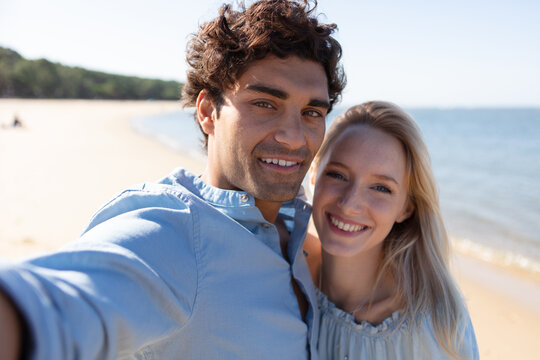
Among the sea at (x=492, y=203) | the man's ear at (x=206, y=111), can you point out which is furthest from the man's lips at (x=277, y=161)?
the sea at (x=492, y=203)

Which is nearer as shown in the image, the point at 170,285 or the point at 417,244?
the point at 170,285

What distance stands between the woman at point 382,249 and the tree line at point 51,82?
59568mm

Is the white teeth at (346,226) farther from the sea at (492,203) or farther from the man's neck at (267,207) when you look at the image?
the sea at (492,203)

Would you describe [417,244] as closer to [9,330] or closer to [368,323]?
[368,323]

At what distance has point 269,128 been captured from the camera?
206cm

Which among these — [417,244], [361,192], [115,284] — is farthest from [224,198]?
[417,244]

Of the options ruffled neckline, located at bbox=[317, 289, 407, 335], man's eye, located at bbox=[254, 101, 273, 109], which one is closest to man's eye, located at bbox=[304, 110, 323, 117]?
man's eye, located at bbox=[254, 101, 273, 109]

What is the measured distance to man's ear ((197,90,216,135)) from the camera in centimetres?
233

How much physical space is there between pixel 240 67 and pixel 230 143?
41 centimetres

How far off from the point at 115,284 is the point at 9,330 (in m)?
0.33

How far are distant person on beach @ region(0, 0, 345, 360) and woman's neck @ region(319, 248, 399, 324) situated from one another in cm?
42

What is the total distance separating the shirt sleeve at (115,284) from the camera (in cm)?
86

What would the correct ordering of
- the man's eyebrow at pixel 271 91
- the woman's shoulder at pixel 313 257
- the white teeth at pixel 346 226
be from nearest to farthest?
the man's eyebrow at pixel 271 91 → the white teeth at pixel 346 226 → the woman's shoulder at pixel 313 257

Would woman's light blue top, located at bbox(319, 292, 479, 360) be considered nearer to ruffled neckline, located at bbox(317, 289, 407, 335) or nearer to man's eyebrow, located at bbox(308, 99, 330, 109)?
ruffled neckline, located at bbox(317, 289, 407, 335)
